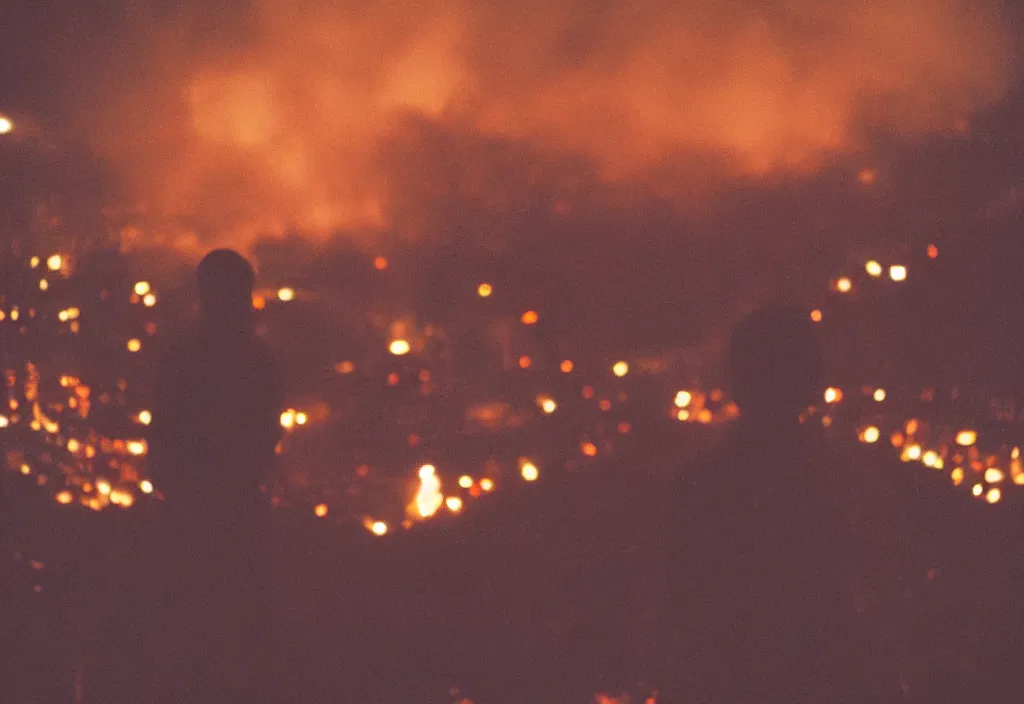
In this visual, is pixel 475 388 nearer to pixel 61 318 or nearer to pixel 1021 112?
pixel 61 318

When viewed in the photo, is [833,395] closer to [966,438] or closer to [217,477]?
[966,438]

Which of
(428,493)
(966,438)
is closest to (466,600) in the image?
(428,493)

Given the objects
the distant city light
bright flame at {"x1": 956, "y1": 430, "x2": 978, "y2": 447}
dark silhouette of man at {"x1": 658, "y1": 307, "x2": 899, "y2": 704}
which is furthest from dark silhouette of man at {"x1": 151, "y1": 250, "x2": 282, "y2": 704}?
bright flame at {"x1": 956, "y1": 430, "x2": 978, "y2": 447}

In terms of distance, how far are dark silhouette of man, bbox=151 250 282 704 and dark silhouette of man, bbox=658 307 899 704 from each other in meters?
1.61

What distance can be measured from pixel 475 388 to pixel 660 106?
5.20ft

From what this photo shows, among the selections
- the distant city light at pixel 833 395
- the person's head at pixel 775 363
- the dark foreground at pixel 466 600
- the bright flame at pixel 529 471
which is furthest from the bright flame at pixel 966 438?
the person's head at pixel 775 363

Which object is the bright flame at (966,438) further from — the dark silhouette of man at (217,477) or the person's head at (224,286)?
the person's head at (224,286)

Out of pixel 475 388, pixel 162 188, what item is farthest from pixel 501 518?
pixel 162 188

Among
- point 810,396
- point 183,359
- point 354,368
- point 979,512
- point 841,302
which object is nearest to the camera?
point 810,396

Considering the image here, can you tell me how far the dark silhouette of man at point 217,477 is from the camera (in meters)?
3.05

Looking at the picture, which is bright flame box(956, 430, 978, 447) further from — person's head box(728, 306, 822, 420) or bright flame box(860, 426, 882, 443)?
person's head box(728, 306, 822, 420)

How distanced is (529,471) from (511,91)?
5.87 feet

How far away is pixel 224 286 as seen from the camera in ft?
10.1

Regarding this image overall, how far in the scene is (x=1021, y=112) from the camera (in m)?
3.90
